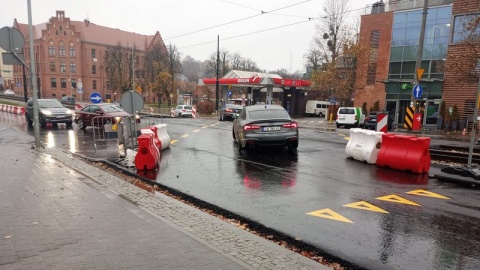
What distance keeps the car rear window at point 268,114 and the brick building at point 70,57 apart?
6660 cm

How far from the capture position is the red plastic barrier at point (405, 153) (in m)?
8.50

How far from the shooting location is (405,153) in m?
8.81

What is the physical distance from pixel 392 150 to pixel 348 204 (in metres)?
3.99

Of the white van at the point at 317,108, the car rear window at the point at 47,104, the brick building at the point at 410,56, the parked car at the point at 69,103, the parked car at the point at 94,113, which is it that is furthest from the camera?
the white van at the point at 317,108

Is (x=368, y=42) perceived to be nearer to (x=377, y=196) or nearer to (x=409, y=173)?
(x=409, y=173)

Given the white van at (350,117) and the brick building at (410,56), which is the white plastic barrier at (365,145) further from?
the brick building at (410,56)

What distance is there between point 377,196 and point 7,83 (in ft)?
395

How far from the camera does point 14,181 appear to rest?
24.0ft

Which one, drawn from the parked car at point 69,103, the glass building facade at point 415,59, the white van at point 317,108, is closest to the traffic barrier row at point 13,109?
the parked car at point 69,103

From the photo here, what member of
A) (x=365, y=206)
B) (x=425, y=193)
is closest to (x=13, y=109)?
(x=365, y=206)

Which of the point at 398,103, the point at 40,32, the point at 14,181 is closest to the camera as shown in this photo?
the point at 14,181

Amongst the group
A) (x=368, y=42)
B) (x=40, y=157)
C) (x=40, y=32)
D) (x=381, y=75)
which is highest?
(x=40, y=32)

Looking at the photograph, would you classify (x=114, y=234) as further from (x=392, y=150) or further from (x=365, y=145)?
(x=365, y=145)

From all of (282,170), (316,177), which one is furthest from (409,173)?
(282,170)
